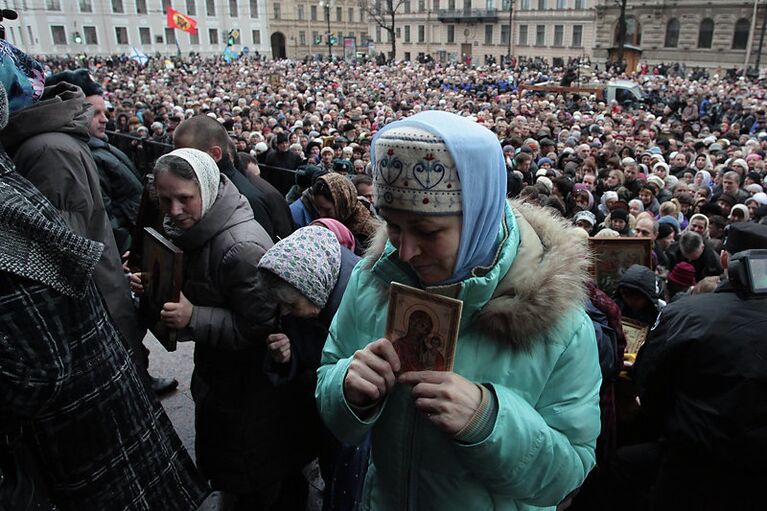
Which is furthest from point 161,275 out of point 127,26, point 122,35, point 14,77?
point 122,35

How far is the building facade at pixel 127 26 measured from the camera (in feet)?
196

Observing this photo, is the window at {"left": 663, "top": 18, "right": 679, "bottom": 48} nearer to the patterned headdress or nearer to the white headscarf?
the white headscarf

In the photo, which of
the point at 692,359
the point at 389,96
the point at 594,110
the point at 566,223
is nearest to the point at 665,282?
the point at 692,359

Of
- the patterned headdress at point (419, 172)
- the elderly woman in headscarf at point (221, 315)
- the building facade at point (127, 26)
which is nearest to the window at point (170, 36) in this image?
the building facade at point (127, 26)

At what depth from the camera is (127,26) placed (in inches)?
2537

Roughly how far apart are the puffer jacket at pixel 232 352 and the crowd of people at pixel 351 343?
0.01 meters

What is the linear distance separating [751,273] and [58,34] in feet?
242

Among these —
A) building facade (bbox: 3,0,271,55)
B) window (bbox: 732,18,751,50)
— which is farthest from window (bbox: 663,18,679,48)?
building facade (bbox: 3,0,271,55)

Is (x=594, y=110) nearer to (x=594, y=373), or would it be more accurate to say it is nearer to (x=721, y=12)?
(x=594, y=373)

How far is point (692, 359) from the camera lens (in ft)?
7.34

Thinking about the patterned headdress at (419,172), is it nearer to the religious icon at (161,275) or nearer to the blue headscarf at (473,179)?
the blue headscarf at (473,179)

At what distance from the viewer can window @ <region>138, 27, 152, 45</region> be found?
2576 inches

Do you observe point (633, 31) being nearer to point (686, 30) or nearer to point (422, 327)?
point (686, 30)

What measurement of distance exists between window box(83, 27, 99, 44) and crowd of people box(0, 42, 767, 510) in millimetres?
69569
